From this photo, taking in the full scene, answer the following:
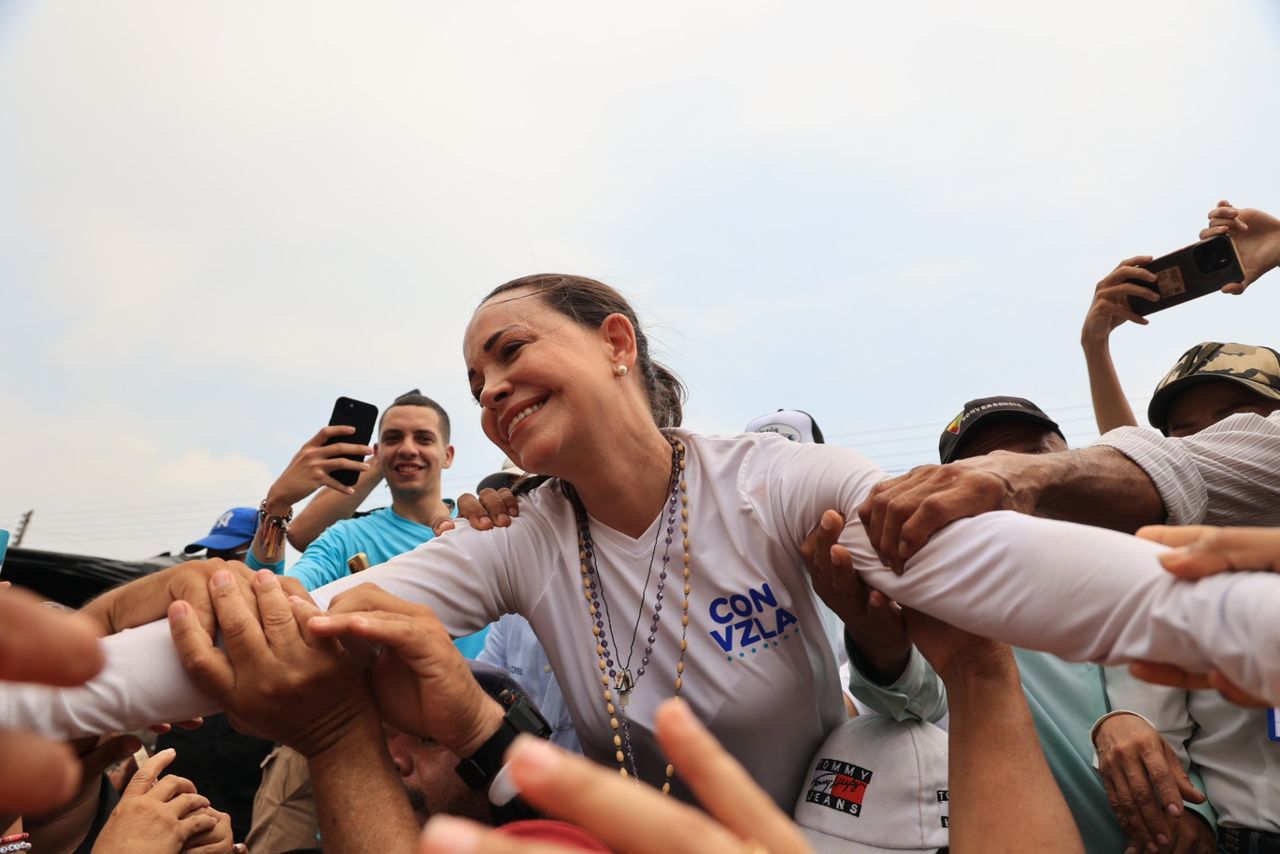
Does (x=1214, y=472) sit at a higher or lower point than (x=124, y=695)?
lower

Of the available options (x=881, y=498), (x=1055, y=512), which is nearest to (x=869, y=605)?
(x=881, y=498)

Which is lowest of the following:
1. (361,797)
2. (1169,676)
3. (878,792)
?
(878,792)

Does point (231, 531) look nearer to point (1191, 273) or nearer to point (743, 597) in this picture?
point (743, 597)

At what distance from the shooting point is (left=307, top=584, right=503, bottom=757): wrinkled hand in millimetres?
1646

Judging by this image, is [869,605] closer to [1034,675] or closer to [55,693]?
[1034,675]

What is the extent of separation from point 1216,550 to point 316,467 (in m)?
3.26

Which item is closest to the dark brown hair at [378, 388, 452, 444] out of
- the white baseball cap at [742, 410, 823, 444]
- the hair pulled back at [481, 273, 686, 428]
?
the white baseball cap at [742, 410, 823, 444]

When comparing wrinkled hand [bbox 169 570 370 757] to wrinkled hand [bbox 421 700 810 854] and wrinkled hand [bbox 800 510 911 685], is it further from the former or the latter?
wrinkled hand [bbox 421 700 810 854]

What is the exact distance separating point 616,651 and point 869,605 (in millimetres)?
623

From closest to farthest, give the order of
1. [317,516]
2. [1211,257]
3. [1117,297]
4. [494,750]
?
[494,750]
[1211,257]
[1117,297]
[317,516]

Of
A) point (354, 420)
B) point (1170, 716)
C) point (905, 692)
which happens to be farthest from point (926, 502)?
point (354, 420)

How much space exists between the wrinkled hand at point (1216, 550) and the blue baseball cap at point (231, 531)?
4956 mm

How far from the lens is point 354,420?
12.3ft

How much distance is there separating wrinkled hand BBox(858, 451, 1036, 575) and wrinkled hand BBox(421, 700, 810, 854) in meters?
1.07
